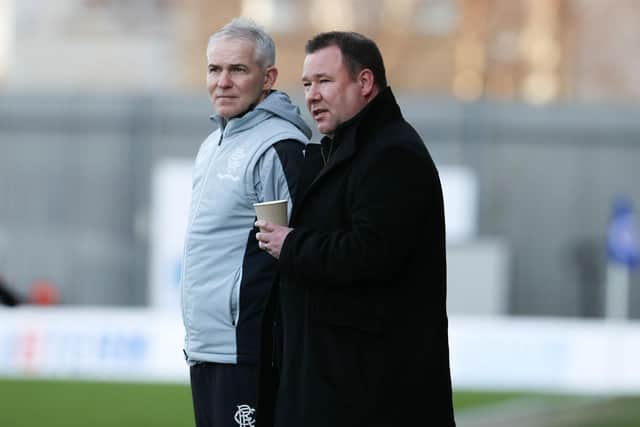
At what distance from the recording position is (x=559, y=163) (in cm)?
2211

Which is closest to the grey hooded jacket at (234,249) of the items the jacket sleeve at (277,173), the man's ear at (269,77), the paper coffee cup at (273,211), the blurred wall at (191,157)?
the jacket sleeve at (277,173)

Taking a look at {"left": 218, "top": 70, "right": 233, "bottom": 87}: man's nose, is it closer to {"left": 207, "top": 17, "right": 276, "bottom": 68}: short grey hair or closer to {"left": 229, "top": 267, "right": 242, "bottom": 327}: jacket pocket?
{"left": 207, "top": 17, "right": 276, "bottom": 68}: short grey hair

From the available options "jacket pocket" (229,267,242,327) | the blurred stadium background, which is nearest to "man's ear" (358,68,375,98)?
"jacket pocket" (229,267,242,327)

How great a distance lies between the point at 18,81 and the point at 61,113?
1662 centimetres

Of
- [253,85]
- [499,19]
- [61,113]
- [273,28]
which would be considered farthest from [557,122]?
[253,85]

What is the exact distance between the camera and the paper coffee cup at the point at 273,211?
169 inches

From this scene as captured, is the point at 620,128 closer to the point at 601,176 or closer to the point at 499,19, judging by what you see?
the point at 601,176

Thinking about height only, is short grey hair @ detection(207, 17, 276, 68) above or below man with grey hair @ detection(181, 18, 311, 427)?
above

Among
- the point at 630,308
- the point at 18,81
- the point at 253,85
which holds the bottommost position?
the point at 630,308

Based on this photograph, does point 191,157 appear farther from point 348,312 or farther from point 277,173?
point 348,312

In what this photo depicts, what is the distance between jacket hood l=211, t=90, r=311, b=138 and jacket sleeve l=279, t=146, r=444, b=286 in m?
0.69

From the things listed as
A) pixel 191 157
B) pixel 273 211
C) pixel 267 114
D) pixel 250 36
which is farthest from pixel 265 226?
pixel 191 157

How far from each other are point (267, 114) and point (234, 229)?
37 cm

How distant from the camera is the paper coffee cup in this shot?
4.30m
